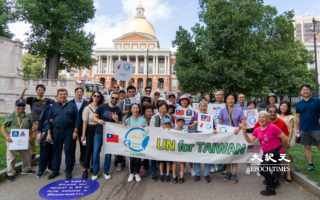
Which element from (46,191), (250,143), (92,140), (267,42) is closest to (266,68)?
(267,42)

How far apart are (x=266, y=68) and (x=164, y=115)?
1463 cm

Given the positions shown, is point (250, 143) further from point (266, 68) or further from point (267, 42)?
point (267, 42)

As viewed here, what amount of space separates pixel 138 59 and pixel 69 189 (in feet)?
232

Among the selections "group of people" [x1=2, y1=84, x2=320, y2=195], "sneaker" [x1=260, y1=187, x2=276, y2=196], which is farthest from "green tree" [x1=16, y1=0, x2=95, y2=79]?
"sneaker" [x1=260, y1=187, x2=276, y2=196]

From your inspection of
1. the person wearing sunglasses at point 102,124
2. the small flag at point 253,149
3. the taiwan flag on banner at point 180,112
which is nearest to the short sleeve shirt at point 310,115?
the small flag at point 253,149

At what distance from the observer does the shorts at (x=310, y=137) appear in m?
4.96

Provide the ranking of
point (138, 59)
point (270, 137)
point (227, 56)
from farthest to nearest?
point (138, 59) < point (227, 56) < point (270, 137)

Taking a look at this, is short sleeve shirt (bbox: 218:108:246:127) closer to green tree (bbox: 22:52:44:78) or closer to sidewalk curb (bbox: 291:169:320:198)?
sidewalk curb (bbox: 291:169:320:198)

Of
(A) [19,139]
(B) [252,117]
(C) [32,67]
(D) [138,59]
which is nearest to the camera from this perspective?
(A) [19,139]

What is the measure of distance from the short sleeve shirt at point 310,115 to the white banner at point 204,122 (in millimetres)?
2587

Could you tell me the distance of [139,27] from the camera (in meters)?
76.1

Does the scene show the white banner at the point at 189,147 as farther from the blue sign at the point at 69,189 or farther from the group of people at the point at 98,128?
the blue sign at the point at 69,189

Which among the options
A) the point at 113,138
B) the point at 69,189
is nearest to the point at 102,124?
the point at 113,138

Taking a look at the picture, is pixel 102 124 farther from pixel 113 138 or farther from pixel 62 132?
pixel 62 132
